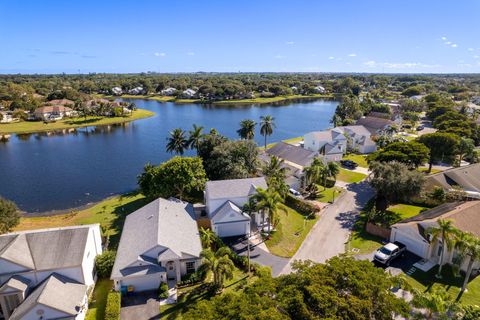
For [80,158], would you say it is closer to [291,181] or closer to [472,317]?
[291,181]

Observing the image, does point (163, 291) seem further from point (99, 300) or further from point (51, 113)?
point (51, 113)

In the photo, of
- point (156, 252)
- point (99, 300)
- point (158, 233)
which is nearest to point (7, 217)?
point (99, 300)

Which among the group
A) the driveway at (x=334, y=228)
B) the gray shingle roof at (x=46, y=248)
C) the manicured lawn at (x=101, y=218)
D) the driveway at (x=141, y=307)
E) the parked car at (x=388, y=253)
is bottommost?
the manicured lawn at (x=101, y=218)

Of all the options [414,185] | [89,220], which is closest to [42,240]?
[89,220]

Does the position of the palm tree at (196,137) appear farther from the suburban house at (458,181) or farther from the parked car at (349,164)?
the suburban house at (458,181)

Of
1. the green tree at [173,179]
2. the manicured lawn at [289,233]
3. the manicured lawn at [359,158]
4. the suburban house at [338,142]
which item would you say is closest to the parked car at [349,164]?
the manicured lawn at [359,158]

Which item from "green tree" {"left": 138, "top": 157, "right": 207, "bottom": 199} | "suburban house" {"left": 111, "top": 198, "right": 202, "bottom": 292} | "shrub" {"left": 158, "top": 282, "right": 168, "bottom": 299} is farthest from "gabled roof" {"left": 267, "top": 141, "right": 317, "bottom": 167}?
"shrub" {"left": 158, "top": 282, "right": 168, "bottom": 299}

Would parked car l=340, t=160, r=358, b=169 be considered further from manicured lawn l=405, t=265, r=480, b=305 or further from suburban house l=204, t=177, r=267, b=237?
manicured lawn l=405, t=265, r=480, b=305
